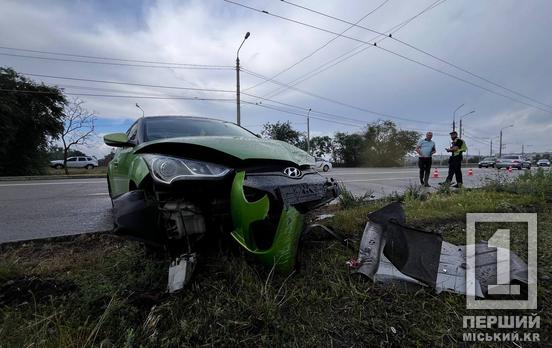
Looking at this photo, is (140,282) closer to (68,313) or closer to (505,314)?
(68,313)

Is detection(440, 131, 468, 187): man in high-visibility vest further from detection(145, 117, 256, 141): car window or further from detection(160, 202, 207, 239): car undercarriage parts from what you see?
detection(160, 202, 207, 239): car undercarriage parts

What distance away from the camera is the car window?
297 cm

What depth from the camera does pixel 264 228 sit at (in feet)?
6.20

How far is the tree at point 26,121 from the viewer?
70.7 feet

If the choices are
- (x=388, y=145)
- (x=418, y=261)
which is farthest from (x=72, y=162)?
(x=418, y=261)

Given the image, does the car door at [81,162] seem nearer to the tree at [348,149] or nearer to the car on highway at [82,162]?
the car on highway at [82,162]

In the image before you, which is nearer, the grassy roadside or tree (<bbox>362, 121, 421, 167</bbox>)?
the grassy roadside

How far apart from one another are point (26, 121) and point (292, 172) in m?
28.7

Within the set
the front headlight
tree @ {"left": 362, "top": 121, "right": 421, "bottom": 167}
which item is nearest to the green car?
the front headlight

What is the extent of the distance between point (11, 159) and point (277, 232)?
95.7 ft

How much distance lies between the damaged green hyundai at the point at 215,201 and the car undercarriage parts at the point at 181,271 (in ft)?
0.06

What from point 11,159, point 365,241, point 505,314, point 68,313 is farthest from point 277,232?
point 11,159

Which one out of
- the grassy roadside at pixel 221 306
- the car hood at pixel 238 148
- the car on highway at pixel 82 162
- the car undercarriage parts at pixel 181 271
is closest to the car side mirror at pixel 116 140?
the car hood at pixel 238 148

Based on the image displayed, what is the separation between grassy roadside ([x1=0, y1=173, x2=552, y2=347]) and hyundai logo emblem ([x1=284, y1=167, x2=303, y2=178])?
0.65m
